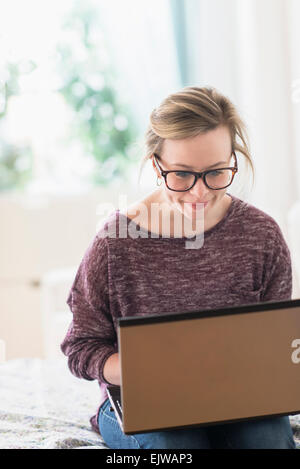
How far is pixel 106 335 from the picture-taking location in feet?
3.94

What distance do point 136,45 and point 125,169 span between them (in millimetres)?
630

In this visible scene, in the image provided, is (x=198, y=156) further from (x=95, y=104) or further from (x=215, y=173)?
(x=95, y=104)

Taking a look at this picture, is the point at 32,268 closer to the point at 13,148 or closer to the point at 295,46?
the point at 13,148

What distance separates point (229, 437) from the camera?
105 cm

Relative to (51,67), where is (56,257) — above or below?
below

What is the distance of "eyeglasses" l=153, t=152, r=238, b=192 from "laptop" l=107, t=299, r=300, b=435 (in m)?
0.31

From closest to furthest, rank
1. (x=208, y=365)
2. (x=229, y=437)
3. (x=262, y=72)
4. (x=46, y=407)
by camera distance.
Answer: (x=208, y=365), (x=229, y=437), (x=46, y=407), (x=262, y=72)

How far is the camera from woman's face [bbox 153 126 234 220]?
1102mm

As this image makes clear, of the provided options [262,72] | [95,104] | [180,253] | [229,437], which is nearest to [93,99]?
[95,104]

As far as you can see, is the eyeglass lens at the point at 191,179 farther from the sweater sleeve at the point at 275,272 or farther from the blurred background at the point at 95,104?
the blurred background at the point at 95,104

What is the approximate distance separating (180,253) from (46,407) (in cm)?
48

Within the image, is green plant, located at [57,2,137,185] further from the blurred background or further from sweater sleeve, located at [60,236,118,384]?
sweater sleeve, located at [60,236,118,384]

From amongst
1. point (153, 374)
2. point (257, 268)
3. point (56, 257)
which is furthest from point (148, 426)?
point (56, 257)

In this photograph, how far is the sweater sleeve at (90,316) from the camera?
1.16 m
